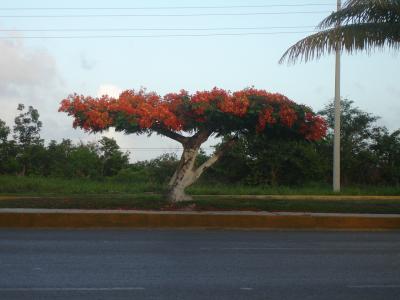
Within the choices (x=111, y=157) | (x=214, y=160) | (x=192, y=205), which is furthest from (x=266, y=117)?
(x=111, y=157)

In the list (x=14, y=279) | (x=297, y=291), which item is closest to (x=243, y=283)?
(x=297, y=291)

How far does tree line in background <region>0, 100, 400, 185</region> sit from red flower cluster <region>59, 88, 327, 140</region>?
12940mm

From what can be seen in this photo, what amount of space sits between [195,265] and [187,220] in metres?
6.15

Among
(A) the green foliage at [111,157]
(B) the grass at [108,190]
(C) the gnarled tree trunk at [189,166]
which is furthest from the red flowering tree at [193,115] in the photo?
(A) the green foliage at [111,157]

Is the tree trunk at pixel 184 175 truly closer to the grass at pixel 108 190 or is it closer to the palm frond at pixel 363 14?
the palm frond at pixel 363 14

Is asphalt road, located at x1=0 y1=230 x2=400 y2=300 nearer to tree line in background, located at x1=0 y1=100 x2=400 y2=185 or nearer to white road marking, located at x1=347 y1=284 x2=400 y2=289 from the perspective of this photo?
white road marking, located at x1=347 y1=284 x2=400 y2=289

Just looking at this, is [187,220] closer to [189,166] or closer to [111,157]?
[189,166]

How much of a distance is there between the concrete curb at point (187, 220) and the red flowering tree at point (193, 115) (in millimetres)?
2552

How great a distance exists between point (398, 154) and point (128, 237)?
25.7m

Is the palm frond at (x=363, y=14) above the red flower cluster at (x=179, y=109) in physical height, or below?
above

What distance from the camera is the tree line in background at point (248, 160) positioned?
34188 millimetres

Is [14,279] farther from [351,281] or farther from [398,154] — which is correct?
[398,154]

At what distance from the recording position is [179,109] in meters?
18.0

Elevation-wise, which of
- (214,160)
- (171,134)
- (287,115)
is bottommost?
(214,160)
